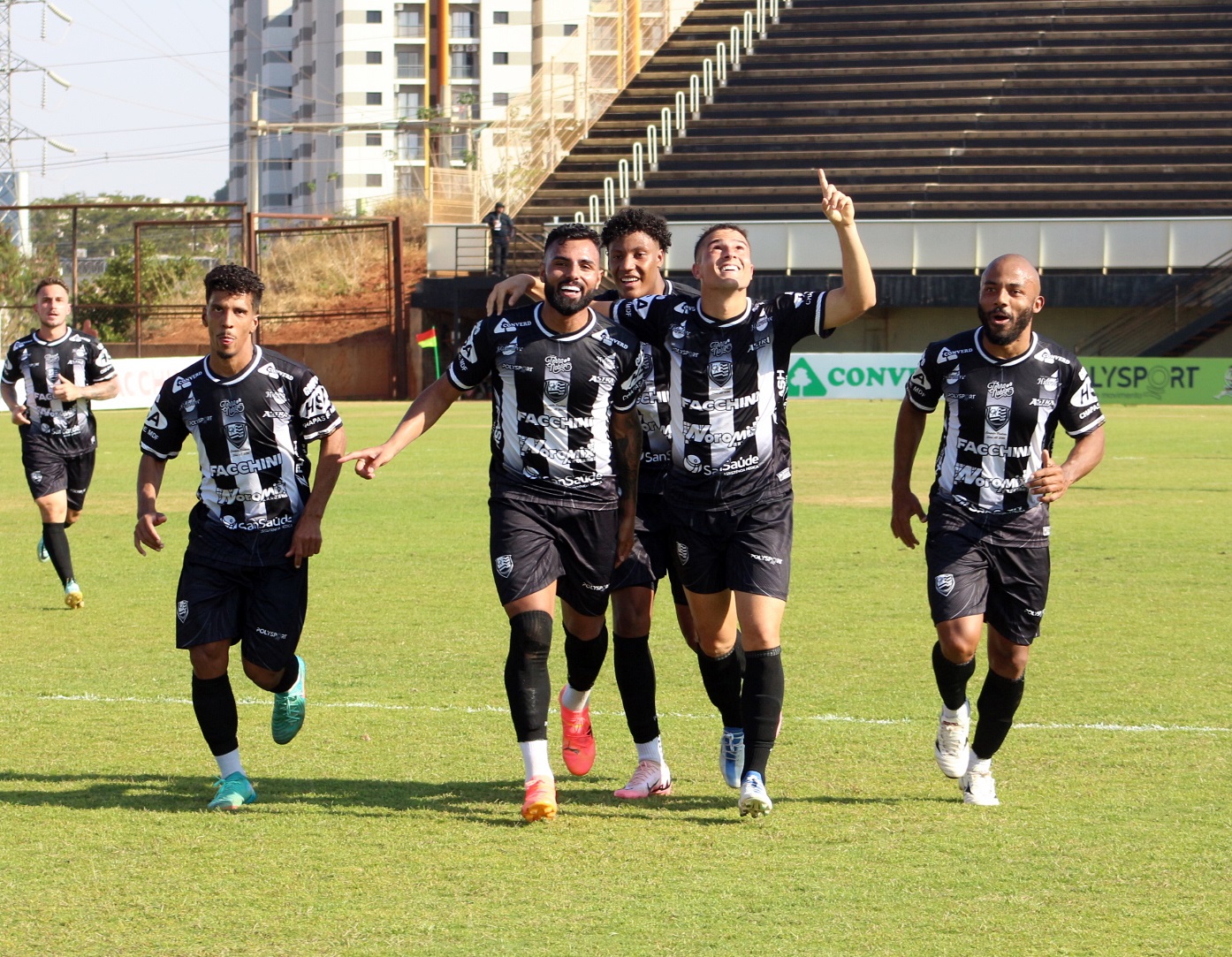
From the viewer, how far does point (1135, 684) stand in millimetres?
8016

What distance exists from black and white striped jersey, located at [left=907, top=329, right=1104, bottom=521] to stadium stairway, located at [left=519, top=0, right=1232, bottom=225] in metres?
38.3

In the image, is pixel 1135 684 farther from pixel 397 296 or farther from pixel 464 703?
pixel 397 296

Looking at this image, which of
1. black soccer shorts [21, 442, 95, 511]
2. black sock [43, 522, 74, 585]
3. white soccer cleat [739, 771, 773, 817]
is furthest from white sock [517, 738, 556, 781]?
black soccer shorts [21, 442, 95, 511]

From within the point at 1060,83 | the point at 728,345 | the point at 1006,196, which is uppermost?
the point at 1060,83

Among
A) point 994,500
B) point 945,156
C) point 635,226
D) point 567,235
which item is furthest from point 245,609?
point 945,156

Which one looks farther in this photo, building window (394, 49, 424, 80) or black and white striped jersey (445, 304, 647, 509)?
building window (394, 49, 424, 80)

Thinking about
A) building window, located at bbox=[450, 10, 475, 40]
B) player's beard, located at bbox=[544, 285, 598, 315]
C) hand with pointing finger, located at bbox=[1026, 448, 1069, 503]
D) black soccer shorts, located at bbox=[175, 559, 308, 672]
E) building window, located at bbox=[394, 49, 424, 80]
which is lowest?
black soccer shorts, located at bbox=[175, 559, 308, 672]

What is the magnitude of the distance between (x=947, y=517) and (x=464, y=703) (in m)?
2.74

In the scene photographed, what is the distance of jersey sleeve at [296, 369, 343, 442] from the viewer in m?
6.17

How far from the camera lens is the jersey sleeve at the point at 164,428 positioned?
6.18m

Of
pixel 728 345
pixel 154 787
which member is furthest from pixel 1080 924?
pixel 154 787

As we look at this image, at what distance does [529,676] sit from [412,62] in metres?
108

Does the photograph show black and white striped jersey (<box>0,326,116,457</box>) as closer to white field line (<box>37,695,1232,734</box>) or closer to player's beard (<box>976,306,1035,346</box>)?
white field line (<box>37,695,1232,734</box>)

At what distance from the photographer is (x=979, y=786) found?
5902 millimetres
